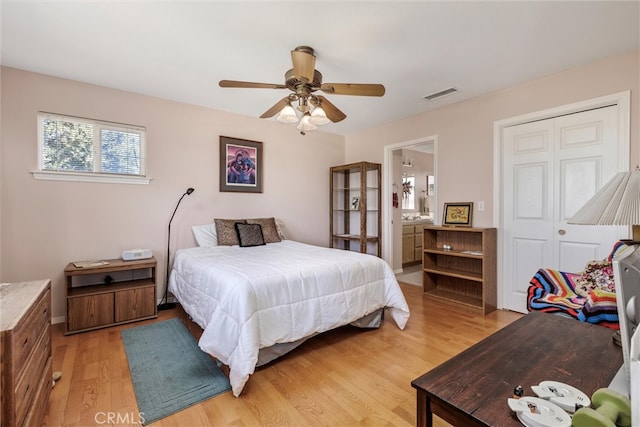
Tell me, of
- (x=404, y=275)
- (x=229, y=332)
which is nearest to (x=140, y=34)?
(x=229, y=332)

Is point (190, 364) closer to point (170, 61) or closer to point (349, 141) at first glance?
point (170, 61)

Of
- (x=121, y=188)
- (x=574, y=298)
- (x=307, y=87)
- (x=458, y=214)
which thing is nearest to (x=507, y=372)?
(x=574, y=298)

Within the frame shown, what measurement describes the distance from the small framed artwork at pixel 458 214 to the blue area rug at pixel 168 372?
3.04m

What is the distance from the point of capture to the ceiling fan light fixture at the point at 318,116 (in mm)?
2336

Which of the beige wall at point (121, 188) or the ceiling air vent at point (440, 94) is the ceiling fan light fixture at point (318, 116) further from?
the beige wall at point (121, 188)

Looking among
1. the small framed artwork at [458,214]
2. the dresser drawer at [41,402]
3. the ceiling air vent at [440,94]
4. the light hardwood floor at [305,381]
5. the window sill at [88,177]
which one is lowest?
the light hardwood floor at [305,381]

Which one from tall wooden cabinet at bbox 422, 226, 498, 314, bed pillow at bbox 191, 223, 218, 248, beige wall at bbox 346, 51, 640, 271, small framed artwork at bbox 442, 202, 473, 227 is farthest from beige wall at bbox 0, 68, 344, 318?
small framed artwork at bbox 442, 202, 473, 227

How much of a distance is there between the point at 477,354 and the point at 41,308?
2.12 m

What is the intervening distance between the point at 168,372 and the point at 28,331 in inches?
38.4

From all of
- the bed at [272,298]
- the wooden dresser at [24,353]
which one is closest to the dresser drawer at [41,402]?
the wooden dresser at [24,353]

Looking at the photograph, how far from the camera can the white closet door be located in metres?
2.67

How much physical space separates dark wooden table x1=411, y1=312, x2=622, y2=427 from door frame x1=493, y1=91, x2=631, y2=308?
222cm

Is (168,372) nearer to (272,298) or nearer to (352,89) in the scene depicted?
(272,298)

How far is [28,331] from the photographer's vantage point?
1.30 m
